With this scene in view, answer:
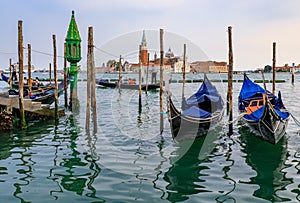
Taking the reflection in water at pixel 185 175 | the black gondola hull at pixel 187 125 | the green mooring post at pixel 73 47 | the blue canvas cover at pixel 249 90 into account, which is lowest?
the reflection in water at pixel 185 175

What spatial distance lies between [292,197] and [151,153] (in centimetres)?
294

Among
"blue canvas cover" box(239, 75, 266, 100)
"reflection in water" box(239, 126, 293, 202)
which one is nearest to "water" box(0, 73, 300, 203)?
"reflection in water" box(239, 126, 293, 202)

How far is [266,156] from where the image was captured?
21.6 feet

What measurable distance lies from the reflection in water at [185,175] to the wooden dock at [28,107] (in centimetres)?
466

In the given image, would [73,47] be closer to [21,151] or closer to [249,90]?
[21,151]

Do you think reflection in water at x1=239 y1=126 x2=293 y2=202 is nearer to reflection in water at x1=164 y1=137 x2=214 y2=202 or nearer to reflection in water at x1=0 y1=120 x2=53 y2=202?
reflection in water at x1=164 y1=137 x2=214 y2=202

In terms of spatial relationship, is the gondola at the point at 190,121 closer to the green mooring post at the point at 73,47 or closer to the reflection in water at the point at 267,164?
the reflection in water at the point at 267,164

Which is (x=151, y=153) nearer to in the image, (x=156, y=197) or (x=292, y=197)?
(x=156, y=197)

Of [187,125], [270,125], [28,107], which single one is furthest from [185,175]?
[28,107]

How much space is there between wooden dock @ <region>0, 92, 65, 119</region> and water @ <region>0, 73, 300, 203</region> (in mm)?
704

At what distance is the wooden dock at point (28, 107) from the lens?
881 cm

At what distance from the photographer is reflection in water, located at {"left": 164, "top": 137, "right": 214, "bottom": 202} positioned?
4691 millimetres

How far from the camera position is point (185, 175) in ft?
17.8

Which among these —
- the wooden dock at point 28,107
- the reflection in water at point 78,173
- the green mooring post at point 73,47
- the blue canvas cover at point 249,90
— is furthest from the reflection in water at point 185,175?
the green mooring post at point 73,47
